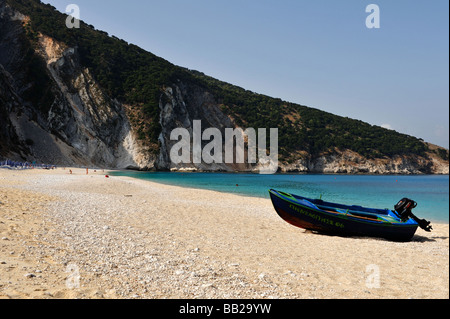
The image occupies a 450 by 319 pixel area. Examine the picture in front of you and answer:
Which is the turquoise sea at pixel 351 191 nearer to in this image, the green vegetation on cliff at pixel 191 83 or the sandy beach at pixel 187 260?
the sandy beach at pixel 187 260

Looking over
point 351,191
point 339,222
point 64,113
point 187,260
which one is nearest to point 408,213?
point 339,222

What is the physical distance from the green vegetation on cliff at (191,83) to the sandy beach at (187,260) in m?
73.2

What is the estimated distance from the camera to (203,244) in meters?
8.81

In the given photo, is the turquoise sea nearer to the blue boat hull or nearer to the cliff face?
the blue boat hull

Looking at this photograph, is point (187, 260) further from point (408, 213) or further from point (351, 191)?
point (351, 191)

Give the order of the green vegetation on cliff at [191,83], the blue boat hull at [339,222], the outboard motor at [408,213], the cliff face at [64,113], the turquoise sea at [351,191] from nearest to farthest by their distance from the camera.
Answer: the blue boat hull at [339,222] < the outboard motor at [408,213] < the turquoise sea at [351,191] < the cliff face at [64,113] < the green vegetation on cliff at [191,83]

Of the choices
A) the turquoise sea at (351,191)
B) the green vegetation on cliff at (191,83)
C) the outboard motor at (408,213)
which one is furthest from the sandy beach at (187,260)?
the green vegetation on cliff at (191,83)

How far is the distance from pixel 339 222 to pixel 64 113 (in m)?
75.0

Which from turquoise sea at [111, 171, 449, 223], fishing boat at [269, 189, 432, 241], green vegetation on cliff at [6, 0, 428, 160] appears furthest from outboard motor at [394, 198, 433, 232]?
green vegetation on cliff at [6, 0, 428, 160]

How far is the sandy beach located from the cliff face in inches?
1991

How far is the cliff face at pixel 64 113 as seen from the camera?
59812 millimetres

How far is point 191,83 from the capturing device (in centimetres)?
10900
